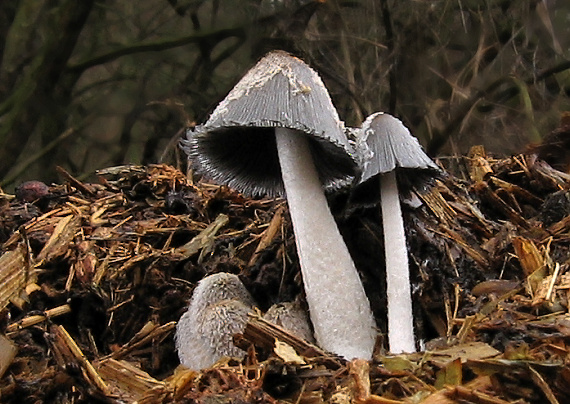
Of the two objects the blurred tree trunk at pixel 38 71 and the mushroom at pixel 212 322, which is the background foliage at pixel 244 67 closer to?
the blurred tree trunk at pixel 38 71

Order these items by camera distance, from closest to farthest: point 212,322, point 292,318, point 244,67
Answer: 1. point 212,322
2. point 292,318
3. point 244,67

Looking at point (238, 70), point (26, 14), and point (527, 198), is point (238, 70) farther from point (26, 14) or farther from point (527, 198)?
point (527, 198)

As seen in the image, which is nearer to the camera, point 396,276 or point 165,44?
point 396,276

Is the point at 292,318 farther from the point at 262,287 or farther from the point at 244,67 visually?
the point at 244,67

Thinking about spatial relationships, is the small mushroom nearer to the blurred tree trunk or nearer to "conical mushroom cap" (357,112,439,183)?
"conical mushroom cap" (357,112,439,183)

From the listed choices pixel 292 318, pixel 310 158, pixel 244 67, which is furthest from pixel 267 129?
pixel 244 67

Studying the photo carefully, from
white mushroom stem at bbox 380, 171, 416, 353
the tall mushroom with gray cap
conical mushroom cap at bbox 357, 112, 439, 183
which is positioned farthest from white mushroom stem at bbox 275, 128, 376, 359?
conical mushroom cap at bbox 357, 112, 439, 183

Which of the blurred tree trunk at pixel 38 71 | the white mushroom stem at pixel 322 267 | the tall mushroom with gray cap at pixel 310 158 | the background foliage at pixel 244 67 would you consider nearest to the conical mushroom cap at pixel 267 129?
the tall mushroom with gray cap at pixel 310 158

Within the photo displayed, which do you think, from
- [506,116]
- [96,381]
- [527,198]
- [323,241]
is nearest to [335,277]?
[323,241]
